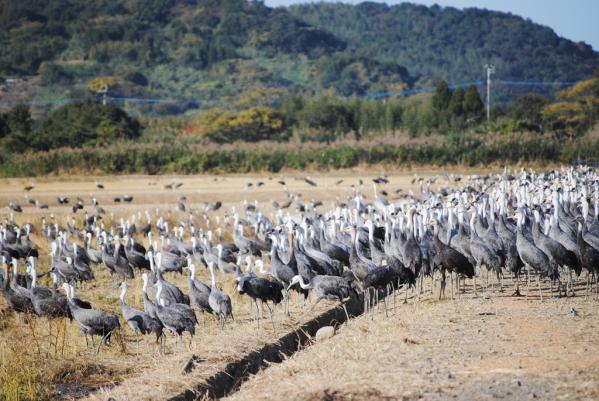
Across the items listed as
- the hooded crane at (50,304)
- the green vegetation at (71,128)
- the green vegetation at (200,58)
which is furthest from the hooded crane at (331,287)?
the green vegetation at (200,58)

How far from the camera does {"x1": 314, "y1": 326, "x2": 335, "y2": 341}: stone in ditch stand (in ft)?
50.4

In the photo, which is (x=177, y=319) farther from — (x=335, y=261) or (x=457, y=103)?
(x=457, y=103)

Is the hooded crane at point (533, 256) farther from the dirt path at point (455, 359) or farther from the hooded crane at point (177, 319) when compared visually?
the hooded crane at point (177, 319)

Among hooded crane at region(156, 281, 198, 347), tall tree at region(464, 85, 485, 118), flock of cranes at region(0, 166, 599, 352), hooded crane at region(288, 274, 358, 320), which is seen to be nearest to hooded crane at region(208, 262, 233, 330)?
flock of cranes at region(0, 166, 599, 352)

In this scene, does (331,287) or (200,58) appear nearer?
(331,287)

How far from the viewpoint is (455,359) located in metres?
12.0

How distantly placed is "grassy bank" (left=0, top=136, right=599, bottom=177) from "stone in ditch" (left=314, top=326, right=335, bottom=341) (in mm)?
38725

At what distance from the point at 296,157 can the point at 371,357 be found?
4406 cm

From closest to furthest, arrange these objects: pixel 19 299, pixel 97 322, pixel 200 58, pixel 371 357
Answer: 1. pixel 371 357
2. pixel 97 322
3. pixel 19 299
4. pixel 200 58

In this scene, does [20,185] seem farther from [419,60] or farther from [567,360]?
[419,60]

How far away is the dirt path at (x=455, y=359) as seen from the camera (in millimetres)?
10695

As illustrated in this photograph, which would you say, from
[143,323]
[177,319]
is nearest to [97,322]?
[143,323]

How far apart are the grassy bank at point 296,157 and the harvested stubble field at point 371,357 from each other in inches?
1421

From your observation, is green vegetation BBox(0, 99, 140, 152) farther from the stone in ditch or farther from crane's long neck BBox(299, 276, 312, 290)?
the stone in ditch
